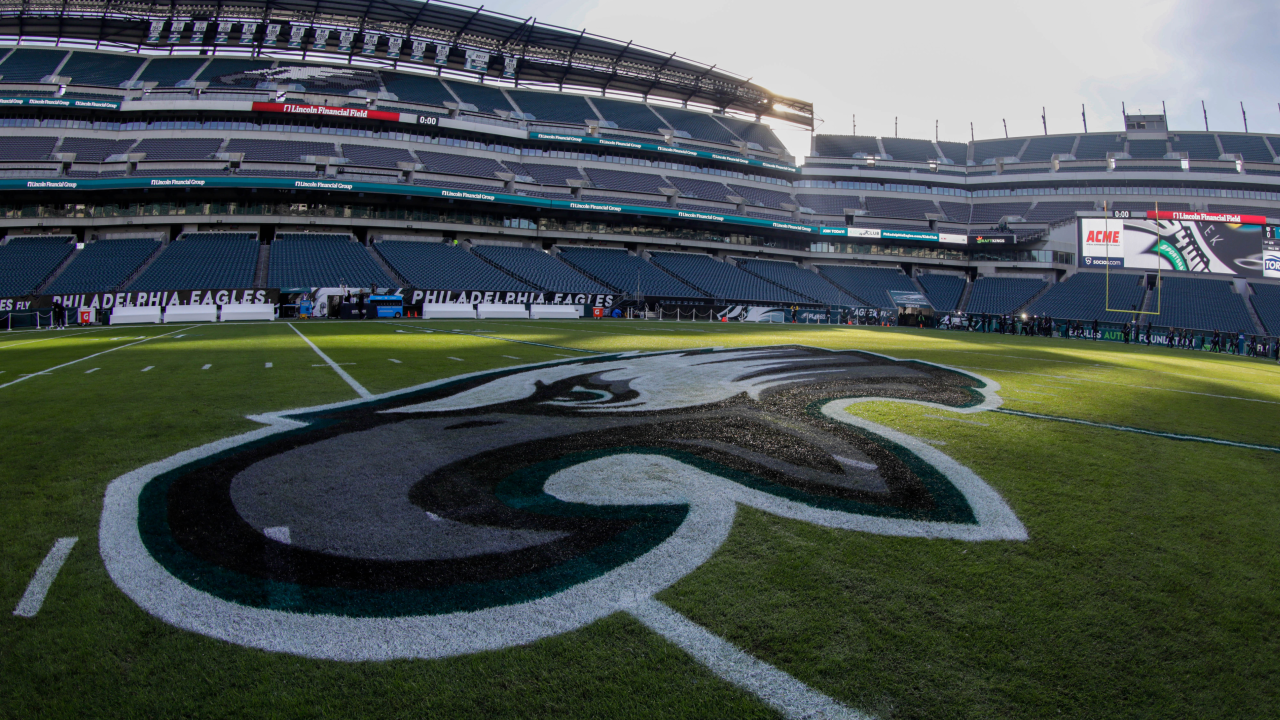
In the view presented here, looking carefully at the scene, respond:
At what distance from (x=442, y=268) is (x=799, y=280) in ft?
104

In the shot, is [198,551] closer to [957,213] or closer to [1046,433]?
→ [1046,433]

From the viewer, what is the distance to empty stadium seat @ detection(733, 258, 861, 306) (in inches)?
2127

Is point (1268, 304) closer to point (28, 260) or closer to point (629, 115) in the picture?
point (629, 115)

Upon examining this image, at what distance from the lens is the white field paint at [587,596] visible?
2459 mm

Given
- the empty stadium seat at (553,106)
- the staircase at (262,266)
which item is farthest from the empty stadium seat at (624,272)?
the staircase at (262,266)

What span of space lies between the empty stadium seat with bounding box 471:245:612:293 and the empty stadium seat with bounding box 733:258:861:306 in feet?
57.8

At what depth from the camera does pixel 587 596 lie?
2859mm

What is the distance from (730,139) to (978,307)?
29.7m

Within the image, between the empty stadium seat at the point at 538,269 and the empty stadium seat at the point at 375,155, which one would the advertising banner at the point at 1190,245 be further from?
the empty stadium seat at the point at 375,155

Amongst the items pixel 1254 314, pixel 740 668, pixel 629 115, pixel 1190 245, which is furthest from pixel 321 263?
pixel 1254 314

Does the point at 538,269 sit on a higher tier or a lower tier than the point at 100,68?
lower

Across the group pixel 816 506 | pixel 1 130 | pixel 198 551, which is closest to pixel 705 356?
pixel 816 506

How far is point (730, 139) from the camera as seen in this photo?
65000 mm

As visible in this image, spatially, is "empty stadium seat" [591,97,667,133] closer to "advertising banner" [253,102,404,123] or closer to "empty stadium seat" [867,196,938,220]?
"advertising banner" [253,102,404,123]
